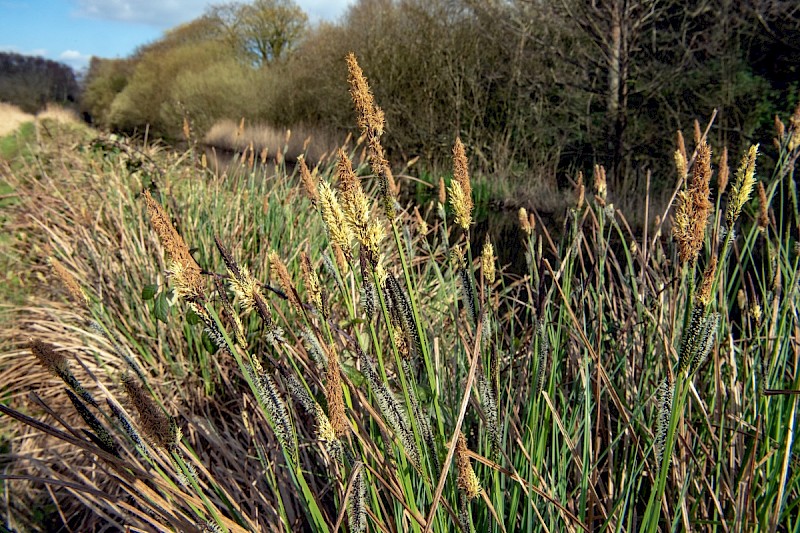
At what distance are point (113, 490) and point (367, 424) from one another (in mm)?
1270

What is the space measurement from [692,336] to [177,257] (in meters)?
0.79

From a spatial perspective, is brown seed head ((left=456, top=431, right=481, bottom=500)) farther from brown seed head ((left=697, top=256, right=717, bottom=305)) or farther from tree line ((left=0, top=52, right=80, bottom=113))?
tree line ((left=0, top=52, right=80, bottom=113))

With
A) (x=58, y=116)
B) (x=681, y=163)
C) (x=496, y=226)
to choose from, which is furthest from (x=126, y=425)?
(x=58, y=116)

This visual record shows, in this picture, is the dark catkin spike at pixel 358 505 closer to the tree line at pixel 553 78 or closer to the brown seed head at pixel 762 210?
the brown seed head at pixel 762 210

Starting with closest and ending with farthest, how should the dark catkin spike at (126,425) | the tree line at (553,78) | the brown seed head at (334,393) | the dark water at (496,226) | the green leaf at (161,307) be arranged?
A: the brown seed head at (334,393), the dark catkin spike at (126,425), the green leaf at (161,307), the dark water at (496,226), the tree line at (553,78)

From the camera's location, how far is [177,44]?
2694cm

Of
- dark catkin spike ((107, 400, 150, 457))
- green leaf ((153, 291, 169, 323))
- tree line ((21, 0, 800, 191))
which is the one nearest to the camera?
dark catkin spike ((107, 400, 150, 457))

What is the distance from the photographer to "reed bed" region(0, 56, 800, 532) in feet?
2.87

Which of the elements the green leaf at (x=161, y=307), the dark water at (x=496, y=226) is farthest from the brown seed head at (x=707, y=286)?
the dark water at (x=496, y=226)

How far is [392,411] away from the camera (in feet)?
3.13

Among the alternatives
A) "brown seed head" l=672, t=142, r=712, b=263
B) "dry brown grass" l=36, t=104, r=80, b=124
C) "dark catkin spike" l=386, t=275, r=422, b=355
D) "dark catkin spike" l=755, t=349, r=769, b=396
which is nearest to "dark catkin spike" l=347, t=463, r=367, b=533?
"dark catkin spike" l=386, t=275, r=422, b=355

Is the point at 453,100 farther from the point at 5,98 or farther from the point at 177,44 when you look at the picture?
the point at 5,98

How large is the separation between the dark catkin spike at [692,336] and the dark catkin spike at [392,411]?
469 millimetres

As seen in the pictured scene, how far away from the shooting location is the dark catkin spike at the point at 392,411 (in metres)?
0.94
